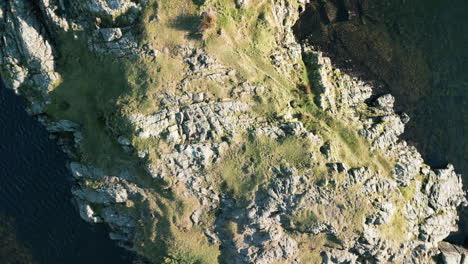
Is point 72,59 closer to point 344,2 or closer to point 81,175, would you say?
point 81,175

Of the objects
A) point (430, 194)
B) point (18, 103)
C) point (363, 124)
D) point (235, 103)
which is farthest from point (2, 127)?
point (430, 194)

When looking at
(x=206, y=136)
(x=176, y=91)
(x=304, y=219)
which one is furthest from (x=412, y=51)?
(x=176, y=91)

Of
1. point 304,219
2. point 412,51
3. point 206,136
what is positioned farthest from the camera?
point 412,51

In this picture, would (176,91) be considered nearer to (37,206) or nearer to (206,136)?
(206,136)

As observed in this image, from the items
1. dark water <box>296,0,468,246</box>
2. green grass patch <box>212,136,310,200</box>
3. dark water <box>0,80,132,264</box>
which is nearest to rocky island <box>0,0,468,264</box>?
green grass patch <box>212,136,310,200</box>

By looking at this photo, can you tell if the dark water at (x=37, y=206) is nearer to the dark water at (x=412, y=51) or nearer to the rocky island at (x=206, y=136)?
the rocky island at (x=206, y=136)
